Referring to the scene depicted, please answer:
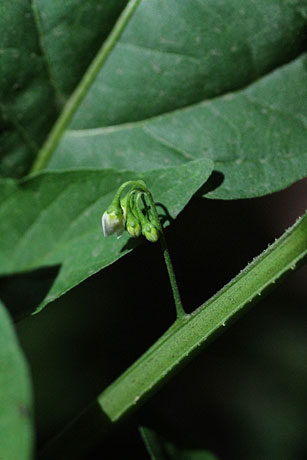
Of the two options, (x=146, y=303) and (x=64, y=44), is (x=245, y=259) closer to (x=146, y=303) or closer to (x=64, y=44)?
(x=146, y=303)

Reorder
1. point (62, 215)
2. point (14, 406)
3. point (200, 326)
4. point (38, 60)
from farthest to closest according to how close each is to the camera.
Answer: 1. point (38, 60)
2. point (62, 215)
3. point (200, 326)
4. point (14, 406)

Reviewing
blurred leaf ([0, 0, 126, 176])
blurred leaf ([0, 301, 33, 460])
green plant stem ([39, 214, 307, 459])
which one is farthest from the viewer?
blurred leaf ([0, 0, 126, 176])

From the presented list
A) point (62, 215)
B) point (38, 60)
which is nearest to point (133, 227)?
point (62, 215)

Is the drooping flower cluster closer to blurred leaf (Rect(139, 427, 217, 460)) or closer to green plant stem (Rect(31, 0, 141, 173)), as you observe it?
green plant stem (Rect(31, 0, 141, 173))

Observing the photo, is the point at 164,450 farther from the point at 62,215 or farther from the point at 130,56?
the point at 130,56

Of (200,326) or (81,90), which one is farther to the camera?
(81,90)

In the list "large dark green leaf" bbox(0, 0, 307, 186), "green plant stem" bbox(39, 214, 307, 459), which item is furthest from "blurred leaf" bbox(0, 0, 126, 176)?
"green plant stem" bbox(39, 214, 307, 459)
